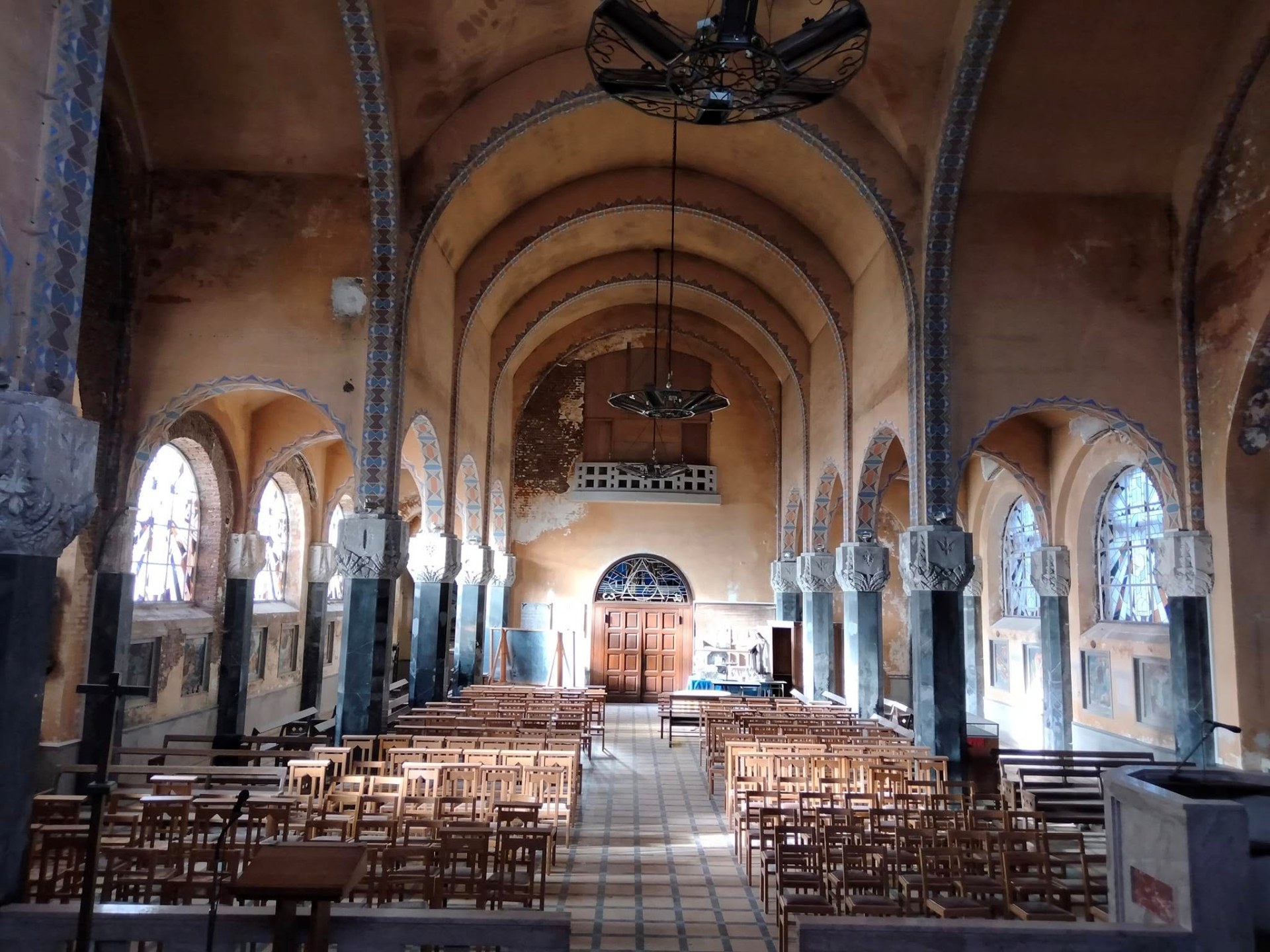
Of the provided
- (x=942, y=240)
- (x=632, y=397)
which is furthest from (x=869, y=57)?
(x=632, y=397)

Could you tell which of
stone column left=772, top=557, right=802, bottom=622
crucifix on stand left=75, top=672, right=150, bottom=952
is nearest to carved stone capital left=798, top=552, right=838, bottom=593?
stone column left=772, top=557, right=802, bottom=622

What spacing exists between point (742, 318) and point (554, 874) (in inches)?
535

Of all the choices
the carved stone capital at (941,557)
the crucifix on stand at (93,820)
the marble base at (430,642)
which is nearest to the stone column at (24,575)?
the crucifix on stand at (93,820)

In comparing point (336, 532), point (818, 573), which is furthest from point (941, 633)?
point (336, 532)

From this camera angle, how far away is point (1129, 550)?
48.6 ft

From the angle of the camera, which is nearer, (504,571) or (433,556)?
(433,556)

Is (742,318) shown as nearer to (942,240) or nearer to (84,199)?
(942,240)

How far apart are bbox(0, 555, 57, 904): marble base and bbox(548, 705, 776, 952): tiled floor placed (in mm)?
3393

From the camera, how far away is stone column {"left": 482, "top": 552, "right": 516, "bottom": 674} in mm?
21328

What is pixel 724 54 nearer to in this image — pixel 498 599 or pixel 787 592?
pixel 787 592

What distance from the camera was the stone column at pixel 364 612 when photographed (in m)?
11.1

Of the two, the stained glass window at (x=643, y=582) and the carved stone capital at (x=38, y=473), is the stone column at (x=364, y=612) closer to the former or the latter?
the carved stone capital at (x=38, y=473)

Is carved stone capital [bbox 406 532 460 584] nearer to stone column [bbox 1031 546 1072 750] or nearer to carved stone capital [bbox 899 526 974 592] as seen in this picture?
carved stone capital [bbox 899 526 974 592]

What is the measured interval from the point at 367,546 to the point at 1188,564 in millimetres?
9443
